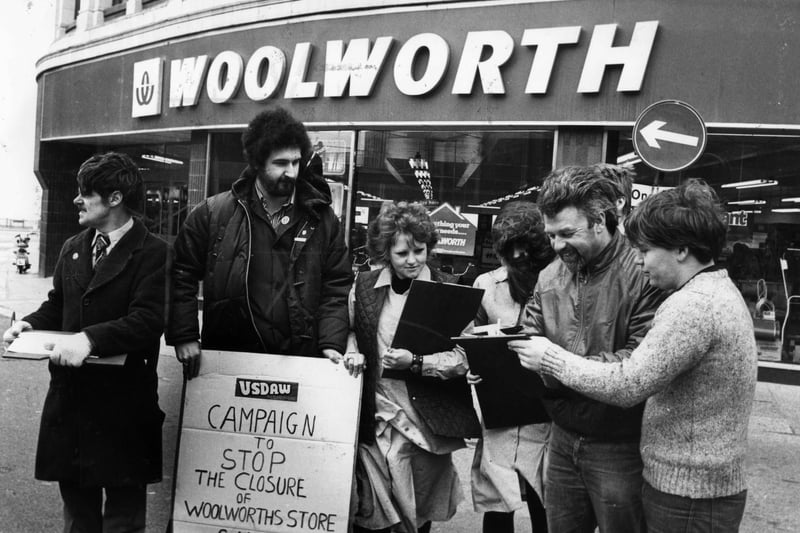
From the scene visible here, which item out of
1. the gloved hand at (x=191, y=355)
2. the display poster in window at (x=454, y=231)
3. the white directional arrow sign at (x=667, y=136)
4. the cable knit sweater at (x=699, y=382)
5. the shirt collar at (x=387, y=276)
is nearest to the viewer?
the cable knit sweater at (x=699, y=382)

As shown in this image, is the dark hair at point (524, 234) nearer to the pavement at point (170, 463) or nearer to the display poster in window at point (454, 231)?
the pavement at point (170, 463)

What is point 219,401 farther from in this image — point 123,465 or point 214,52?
point 214,52

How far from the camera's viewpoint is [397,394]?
136 inches

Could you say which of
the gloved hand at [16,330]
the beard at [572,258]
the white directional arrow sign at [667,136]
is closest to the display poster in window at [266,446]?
the gloved hand at [16,330]

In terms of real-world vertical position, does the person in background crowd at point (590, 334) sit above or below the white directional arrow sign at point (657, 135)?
below

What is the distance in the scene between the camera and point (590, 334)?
2619 millimetres

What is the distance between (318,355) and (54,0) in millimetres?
17039

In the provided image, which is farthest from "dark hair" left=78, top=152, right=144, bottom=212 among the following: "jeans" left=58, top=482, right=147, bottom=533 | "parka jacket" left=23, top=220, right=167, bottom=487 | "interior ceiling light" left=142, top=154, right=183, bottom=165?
"interior ceiling light" left=142, top=154, right=183, bottom=165

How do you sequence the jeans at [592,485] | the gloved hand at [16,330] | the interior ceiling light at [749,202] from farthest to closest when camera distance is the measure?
the interior ceiling light at [749,202], the gloved hand at [16,330], the jeans at [592,485]

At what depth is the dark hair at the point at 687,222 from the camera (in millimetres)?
2244

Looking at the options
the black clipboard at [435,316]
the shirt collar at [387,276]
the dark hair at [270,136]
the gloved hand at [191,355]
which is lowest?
the gloved hand at [191,355]

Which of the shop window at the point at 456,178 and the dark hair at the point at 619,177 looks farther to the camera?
the shop window at the point at 456,178

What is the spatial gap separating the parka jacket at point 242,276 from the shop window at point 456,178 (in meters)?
6.55

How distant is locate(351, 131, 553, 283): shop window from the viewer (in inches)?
387
